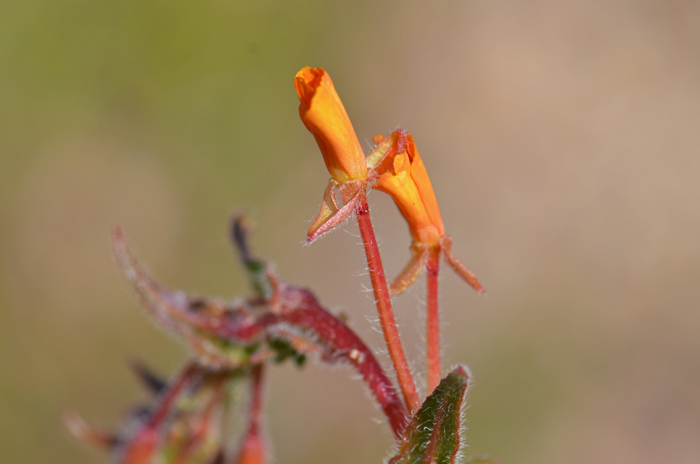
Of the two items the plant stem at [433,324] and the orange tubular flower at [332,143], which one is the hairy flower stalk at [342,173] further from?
the plant stem at [433,324]

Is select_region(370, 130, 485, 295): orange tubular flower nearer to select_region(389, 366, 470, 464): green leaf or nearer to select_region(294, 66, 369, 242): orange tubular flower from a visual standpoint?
select_region(294, 66, 369, 242): orange tubular flower

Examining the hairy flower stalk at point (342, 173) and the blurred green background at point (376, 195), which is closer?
the hairy flower stalk at point (342, 173)

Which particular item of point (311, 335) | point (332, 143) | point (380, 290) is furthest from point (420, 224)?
point (311, 335)

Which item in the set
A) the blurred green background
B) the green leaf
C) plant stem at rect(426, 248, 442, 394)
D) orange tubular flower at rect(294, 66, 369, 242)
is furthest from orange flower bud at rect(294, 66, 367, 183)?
the blurred green background

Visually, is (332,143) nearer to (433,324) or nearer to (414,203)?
(414,203)

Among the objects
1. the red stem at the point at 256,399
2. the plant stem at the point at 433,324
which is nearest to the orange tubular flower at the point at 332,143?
the plant stem at the point at 433,324

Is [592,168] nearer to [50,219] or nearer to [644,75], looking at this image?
[644,75]

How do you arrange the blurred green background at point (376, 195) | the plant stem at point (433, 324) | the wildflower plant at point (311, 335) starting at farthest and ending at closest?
the blurred green background at point (376, 195)
the plant stem at point (433, 324)
the wildflower plant at point (311, 335)

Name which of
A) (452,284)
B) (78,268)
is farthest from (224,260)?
(452,284)
